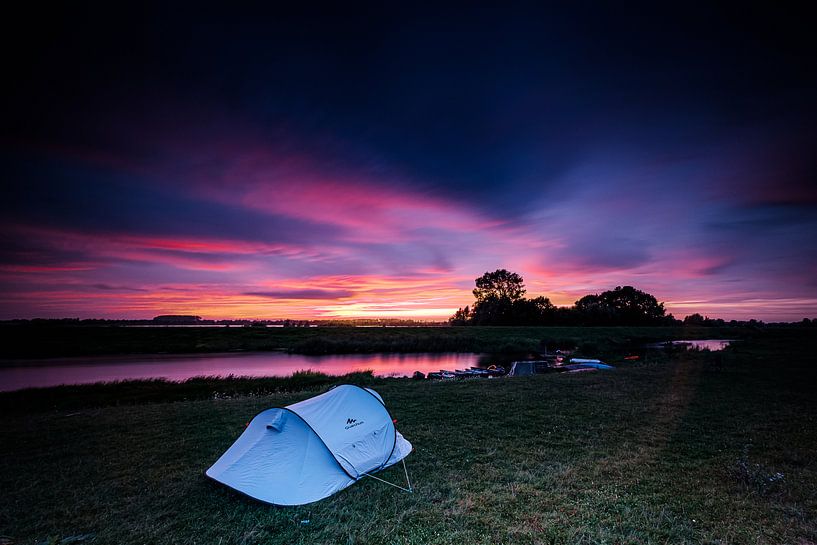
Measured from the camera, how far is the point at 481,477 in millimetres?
8227

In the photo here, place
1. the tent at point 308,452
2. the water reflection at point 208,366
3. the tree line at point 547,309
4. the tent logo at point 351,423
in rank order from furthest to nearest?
the tree line at point 547,309, the water reflection at point 208,366, the tent logo at point 351,423, the tent at point 308,452

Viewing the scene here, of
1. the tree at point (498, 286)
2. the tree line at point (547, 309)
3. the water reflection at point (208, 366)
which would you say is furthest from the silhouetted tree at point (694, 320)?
the water reflection at point (208, 366)

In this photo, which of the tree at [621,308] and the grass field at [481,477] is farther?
the tree at [621,308]

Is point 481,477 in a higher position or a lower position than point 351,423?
lower

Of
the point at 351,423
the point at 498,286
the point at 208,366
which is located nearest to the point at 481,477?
the point at 351,423

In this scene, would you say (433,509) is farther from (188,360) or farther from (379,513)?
(188,360)

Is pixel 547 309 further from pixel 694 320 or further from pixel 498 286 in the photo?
pixel 694 320

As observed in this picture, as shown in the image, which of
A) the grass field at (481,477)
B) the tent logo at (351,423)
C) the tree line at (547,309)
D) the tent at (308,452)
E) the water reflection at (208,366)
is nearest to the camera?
the grass field at (481,477)

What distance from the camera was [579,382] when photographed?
19547 millimetres

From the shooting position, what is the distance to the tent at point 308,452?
7582 mm

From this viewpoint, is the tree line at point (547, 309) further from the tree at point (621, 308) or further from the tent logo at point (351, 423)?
the tent logo at point (351, 423)

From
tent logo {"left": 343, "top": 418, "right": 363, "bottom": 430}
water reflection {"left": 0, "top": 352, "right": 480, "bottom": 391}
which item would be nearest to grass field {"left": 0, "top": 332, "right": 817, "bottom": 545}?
tent logo {"left": 343, "top": 418, "right": 363, "bottom": 430}

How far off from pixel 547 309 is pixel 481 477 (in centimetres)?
9889

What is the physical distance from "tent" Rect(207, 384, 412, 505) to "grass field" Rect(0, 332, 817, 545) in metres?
0.30
